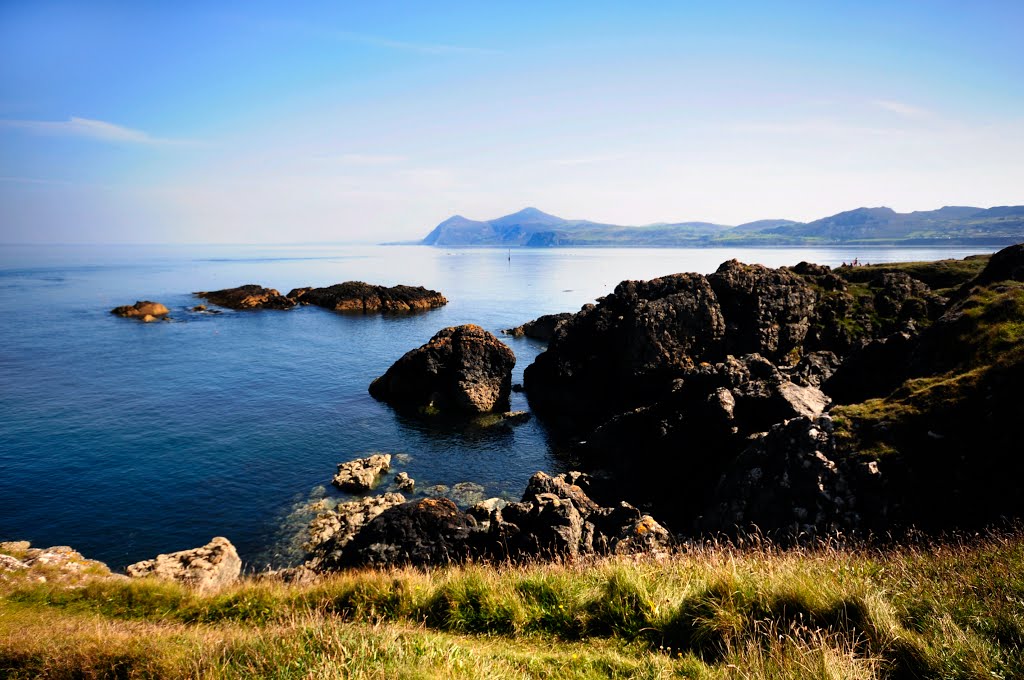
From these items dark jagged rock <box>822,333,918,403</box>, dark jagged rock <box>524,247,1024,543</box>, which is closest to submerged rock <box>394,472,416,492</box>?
dark jagged rock <box>524,247,1024,543</box>

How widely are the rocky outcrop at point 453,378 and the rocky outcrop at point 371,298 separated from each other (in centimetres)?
7160

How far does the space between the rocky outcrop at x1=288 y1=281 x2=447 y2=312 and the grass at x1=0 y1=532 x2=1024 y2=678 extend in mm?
115287

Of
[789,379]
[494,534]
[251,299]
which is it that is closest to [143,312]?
[251,299]

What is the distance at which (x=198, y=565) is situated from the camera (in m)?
23.8

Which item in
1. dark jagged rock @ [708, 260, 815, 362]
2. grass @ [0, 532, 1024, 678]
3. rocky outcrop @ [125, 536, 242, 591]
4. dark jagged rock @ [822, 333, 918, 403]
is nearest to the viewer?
grass @ [0, 532, 1024, 678]

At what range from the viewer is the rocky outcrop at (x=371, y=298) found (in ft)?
408

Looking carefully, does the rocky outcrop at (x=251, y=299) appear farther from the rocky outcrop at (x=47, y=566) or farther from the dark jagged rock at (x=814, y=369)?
the dark jagged rock at (x=814, y=369)

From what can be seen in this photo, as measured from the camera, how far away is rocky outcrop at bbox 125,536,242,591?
75.1 feet

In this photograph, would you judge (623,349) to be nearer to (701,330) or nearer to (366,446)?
(701,330)

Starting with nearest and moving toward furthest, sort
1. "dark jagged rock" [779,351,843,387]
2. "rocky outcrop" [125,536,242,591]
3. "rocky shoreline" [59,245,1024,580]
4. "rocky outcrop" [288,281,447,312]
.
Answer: "rocky shoreline" [59,245,1024,580]
"rocky outcrop" [125,536,242,591]
"dark jagged rock" [779,351,843,387]
"rocky outcrop" [288,281,447,312]

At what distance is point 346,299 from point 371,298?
20.6 feet

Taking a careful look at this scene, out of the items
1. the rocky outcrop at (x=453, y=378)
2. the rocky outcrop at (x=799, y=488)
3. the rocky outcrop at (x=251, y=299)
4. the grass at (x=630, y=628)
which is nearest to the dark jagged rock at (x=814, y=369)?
the rocky outcrop at (x=799, y=488)

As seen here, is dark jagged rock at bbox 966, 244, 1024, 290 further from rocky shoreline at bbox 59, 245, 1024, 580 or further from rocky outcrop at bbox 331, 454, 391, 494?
rocky outcrop at bbox 331, 454, 391, 494

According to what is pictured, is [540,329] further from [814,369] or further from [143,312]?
[143,312]
